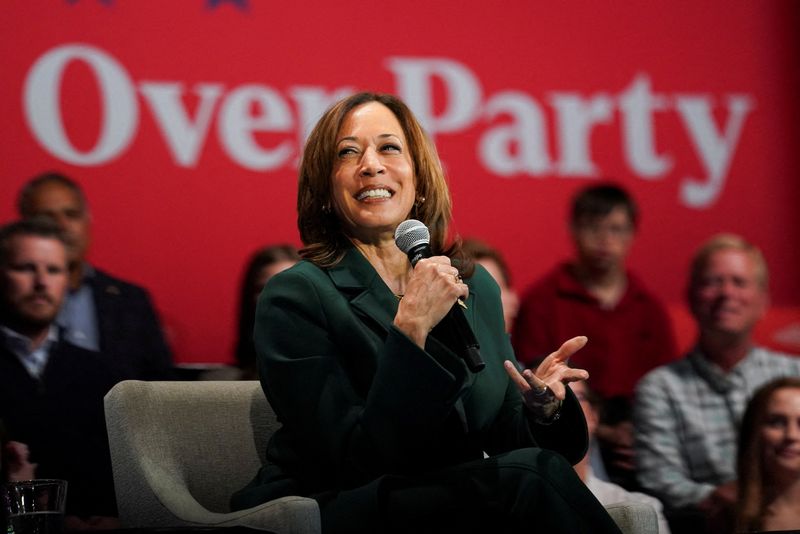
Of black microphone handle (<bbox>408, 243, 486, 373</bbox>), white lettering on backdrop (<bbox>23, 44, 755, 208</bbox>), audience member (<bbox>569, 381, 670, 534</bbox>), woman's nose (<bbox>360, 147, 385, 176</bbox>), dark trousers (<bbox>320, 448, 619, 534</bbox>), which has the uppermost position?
white lettering on backdrop (<bbox>23, 44, 755, 208</bbox>)

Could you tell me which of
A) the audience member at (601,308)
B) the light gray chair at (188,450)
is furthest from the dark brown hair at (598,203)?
the light gray chair at (188,450)

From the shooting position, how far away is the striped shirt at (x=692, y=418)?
159 inches

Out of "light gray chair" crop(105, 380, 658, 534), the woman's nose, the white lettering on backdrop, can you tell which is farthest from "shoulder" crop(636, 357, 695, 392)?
the woman's nose

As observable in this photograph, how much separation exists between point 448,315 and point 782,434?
1717 millimetres

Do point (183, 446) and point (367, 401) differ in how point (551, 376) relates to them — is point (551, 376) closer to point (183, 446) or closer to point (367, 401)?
point (367, 401)

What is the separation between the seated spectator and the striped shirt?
251mm

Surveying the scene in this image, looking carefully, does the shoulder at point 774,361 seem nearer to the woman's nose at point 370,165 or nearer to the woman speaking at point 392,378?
the woman speaking at point 392,378

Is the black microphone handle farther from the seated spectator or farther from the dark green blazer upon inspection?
the seated spectator

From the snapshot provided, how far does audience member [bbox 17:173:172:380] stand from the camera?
407 cm

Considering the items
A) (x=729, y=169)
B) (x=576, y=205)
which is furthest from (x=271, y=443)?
(x=729, y=169)

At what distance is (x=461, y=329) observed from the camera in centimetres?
236

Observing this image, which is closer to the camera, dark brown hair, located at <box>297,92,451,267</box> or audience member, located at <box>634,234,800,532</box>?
dark brown hair, located at <box>297,92,451,267</box>

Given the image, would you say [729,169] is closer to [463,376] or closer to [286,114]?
[286,114]

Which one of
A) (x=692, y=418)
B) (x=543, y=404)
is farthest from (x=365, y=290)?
(x=692, y=418)
